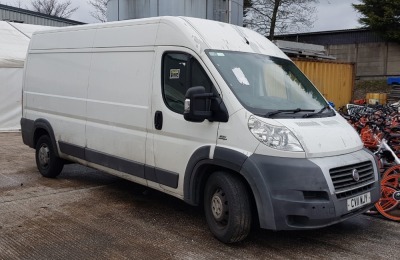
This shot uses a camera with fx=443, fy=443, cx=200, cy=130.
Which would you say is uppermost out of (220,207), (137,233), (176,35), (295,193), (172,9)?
(172,9)

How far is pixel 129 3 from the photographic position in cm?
1435

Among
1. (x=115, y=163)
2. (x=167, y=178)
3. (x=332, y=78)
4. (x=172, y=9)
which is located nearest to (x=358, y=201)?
(x=167, y=178)

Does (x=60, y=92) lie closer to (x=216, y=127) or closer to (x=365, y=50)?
(x=216, y=127)

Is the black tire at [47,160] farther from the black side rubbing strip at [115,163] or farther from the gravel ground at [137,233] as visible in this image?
the black side rubbing strip at [115,163]

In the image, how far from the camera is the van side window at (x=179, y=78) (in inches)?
189

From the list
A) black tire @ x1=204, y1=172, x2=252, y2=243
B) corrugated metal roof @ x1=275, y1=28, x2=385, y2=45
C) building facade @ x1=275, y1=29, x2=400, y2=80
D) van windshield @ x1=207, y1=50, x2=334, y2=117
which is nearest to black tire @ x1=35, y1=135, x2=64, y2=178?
black tire @ x1=204, y1=172, x2=252, y2=243

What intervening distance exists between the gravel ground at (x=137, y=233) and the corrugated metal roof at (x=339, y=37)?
24508 mm

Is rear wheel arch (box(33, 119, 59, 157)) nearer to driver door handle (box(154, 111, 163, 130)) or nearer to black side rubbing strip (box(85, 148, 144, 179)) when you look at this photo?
black side rubbing strip (box(85, 148, 144, 179))

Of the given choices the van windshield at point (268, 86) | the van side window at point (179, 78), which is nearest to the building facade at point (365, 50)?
the van windshield at point (268, 86)

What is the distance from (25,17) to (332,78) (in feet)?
52.7

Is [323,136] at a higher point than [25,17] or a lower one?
lower

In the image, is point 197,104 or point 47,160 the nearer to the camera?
point 197,104

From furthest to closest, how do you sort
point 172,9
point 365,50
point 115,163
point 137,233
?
point 365,50, point 172,9, point 115,163, point 137,233

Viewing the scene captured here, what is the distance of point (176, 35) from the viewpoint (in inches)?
198
